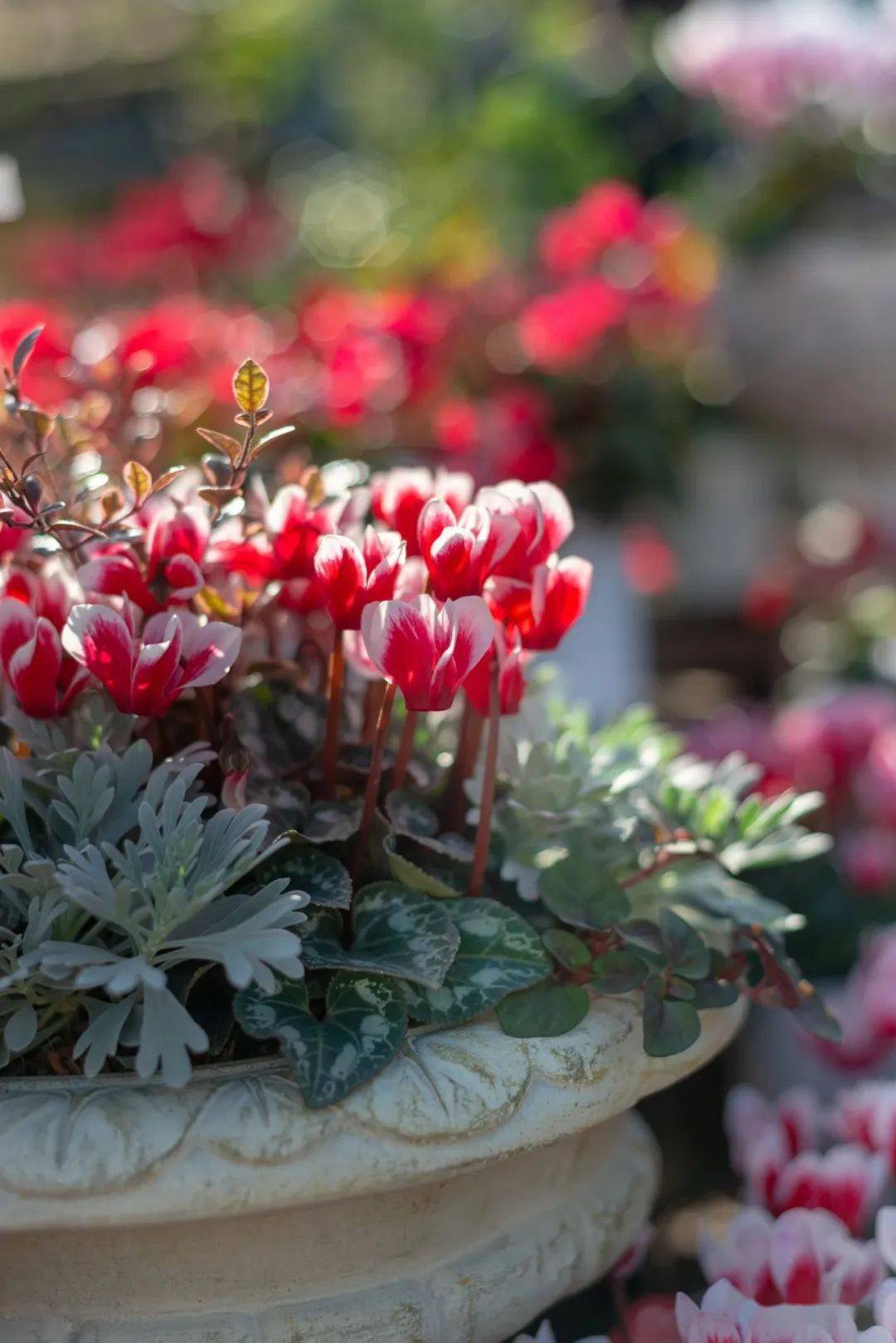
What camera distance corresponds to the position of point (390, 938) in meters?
0.87

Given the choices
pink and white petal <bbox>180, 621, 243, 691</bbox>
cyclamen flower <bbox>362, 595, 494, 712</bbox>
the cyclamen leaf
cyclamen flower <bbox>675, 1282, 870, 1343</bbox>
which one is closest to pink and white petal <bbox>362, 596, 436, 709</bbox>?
cyclamen flower <bbox>362, 595, 494, 712</bbox>

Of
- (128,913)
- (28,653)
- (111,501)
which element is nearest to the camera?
(128,913)

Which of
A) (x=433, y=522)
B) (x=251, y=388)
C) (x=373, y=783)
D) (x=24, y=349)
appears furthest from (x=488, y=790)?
(x=24, y=349)

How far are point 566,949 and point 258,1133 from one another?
0.76 feet

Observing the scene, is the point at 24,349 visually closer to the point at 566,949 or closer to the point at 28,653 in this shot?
the point at 28,653

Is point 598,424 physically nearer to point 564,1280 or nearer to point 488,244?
point 488,244

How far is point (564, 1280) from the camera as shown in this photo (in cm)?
93

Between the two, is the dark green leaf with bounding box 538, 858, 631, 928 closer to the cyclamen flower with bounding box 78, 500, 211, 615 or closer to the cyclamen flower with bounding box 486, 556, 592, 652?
the cyclamen flower with bounding box 486, 556, 592, 652

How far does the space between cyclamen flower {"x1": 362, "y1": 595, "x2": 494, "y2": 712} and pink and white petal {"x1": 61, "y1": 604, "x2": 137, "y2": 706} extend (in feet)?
0.45

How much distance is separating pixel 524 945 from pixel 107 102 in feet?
16.1

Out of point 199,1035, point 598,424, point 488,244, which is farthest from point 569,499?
point 199,1035

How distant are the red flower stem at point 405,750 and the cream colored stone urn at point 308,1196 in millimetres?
170

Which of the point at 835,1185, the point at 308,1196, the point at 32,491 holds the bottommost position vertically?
the point at 835,1185

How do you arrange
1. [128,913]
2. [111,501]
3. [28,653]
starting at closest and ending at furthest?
[128,913] → [28,653] → [111,501]
